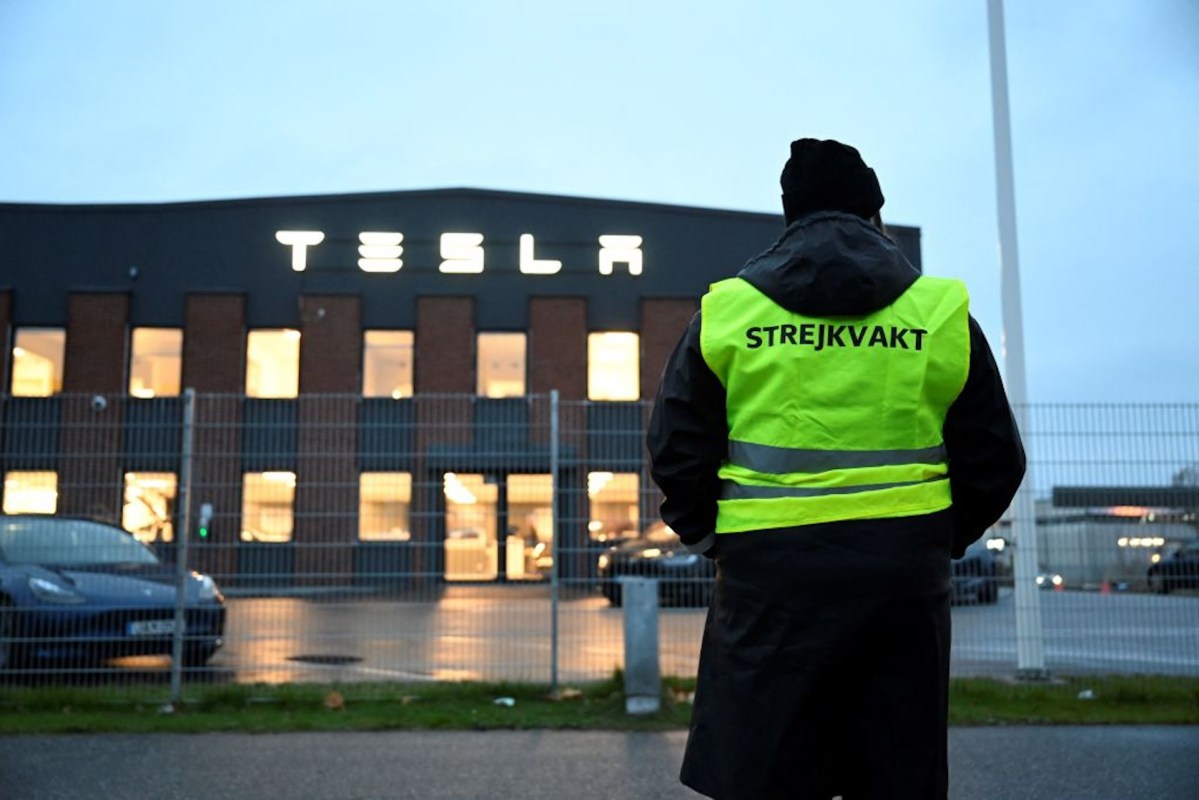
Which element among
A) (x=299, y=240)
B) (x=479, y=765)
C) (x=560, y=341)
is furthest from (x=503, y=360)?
(x=479, y=765)

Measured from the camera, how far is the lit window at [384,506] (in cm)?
777

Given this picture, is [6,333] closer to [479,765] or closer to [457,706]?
[457,706]

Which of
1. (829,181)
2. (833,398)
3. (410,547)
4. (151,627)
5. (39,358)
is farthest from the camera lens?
(39,358)

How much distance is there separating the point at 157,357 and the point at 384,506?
20038 mm

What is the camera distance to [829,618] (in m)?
2.31

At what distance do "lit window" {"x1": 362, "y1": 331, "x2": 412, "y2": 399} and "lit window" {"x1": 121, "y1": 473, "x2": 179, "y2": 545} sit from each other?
1808 cm

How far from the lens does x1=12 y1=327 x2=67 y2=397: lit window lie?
25656mm

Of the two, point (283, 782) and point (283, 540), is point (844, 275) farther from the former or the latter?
point (283, 540)

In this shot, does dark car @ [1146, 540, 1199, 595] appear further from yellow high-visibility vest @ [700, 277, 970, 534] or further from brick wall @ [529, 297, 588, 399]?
brick wall @ [529, 297, 588, 399]

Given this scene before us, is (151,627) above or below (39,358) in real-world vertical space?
below

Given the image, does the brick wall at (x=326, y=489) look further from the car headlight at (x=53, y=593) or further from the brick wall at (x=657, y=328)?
the brick wall at (x=657, y=328)

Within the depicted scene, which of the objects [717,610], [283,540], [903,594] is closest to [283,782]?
[283,540]

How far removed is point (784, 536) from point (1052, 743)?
14.7ft

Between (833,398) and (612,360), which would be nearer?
(833,398)
